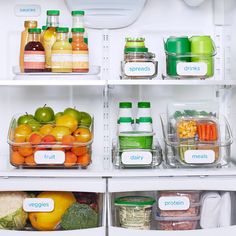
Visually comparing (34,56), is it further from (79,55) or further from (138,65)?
(138,65)

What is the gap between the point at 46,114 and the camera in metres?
2.05

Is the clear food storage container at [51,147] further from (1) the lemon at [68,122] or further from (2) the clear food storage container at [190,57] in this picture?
(2) the clear food storage container at [190,57]

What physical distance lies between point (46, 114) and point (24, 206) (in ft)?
1.13

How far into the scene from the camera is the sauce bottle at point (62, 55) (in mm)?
1951

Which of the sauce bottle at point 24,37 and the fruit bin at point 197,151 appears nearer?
the fruit bin at point 197,151

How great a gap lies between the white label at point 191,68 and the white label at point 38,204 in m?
0.61

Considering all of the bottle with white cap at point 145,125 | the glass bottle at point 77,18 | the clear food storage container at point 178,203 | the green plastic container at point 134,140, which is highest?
the glass bottle at point 77,18

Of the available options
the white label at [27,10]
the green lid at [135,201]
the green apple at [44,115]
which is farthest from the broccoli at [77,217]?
the white label at [27,10]

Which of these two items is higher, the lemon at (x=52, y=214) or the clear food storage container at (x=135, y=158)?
the clear food storage container at (x=135, y=158)

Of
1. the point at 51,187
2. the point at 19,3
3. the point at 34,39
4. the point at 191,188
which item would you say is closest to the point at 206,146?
the point at 191,188

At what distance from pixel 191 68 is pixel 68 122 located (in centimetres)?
45

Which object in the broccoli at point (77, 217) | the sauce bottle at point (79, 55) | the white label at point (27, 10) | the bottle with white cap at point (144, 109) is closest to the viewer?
the broccoli at point (77, 217)

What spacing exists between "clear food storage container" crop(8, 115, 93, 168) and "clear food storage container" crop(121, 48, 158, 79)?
25 centimetres

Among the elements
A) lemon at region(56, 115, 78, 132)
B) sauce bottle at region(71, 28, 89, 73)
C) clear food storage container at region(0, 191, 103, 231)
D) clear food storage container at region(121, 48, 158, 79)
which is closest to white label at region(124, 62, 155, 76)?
clear food storage container at region(121, 48, 158, 79)
